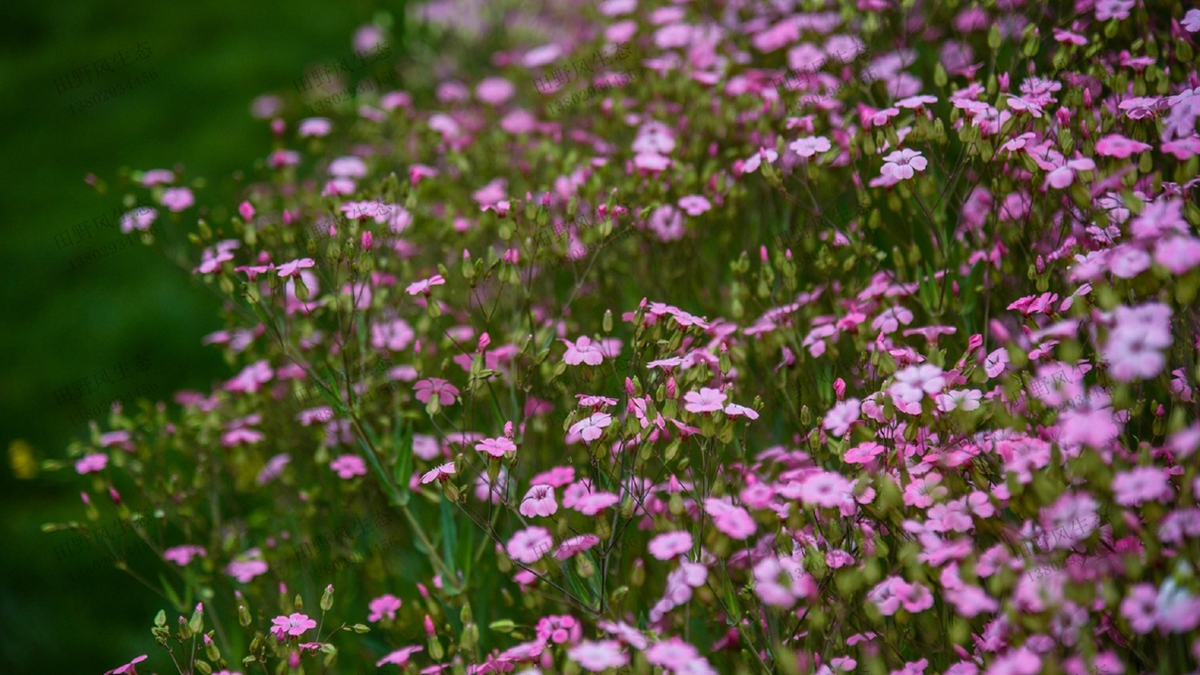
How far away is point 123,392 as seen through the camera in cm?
516

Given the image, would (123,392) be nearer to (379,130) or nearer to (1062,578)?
(379,130)

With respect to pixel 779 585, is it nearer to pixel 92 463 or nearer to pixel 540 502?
pixel 540 502

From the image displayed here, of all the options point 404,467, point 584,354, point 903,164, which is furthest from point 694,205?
point 404,467

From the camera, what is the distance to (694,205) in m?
3.28

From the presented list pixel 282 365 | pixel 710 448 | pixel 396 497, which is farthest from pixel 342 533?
pixel 710 448

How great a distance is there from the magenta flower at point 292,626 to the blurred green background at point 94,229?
152 centimetres

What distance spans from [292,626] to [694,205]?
186cm

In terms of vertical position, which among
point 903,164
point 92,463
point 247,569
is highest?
point 903,164

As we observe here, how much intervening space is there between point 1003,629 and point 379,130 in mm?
3585

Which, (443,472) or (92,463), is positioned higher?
(443,472)

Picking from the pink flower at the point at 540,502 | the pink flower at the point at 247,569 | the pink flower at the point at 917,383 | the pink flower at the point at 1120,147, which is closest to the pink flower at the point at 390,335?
the pink flower at the point at 247,569

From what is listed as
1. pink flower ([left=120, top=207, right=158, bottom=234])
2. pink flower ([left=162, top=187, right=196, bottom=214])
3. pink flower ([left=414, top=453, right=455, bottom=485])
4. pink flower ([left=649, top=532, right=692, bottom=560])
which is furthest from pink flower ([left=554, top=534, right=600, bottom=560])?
pink flower ([left=162, top=187, right=196, bottom=214])

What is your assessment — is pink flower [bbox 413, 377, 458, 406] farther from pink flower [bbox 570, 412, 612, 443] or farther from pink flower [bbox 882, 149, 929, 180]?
pink flower [bbox 882, 149, 929, 180]

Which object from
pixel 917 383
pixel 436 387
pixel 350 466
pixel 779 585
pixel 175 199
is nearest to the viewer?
pixel 779 585
